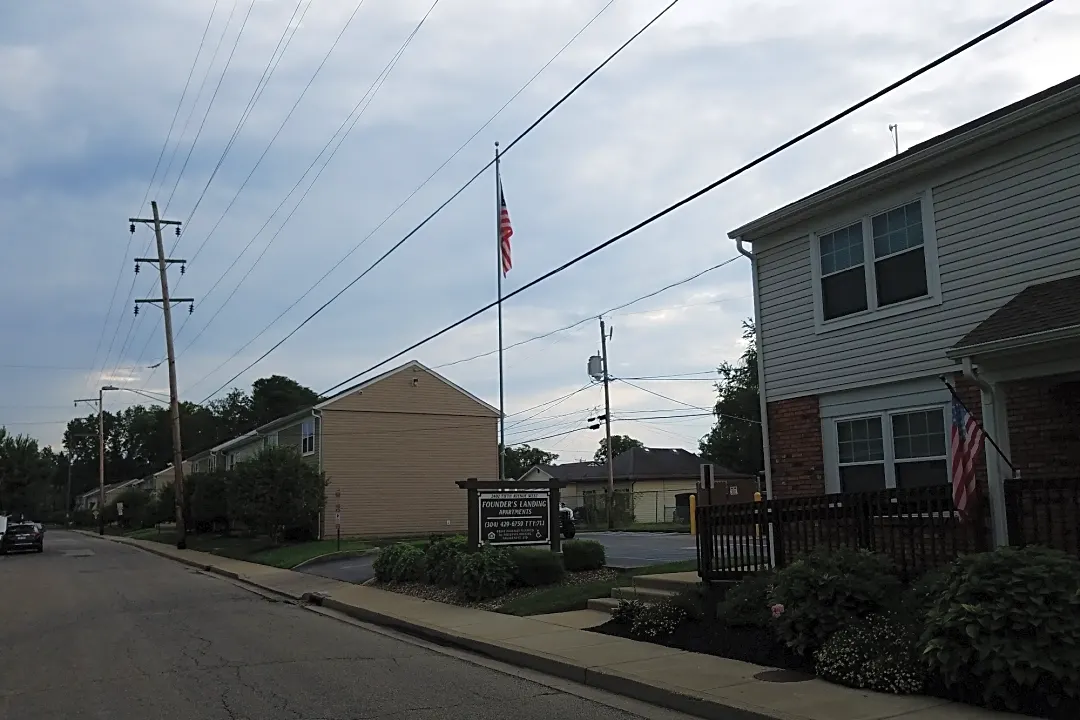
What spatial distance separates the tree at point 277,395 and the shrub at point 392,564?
9200 cm

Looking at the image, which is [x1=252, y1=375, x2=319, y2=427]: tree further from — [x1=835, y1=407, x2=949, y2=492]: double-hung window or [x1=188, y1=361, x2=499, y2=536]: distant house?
[x1=835, y1=407, x2=949, y2=492]: double-hung window

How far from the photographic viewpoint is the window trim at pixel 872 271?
12.5m

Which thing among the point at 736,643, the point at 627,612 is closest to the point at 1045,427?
the point at 736,643

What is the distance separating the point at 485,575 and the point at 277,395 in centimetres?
10545

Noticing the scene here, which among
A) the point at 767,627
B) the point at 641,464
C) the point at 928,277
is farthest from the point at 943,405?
the point at 641,464

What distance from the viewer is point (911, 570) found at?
10727mm

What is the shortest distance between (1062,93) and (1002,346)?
3.17 metres

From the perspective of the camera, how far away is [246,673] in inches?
419

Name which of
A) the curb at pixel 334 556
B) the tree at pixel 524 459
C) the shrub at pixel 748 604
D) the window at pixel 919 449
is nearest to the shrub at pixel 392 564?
the curb at pixel 334 556

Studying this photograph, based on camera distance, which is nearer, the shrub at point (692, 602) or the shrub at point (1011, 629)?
the shrub at point (1011, 629)

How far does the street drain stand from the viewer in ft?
30.1

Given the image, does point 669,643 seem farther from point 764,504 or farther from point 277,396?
point 277,396

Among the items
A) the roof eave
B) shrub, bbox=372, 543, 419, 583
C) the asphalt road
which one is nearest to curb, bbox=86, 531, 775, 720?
the asphalt road

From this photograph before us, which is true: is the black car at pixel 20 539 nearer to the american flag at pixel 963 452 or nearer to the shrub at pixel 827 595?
the shrub at pixel 827 595
